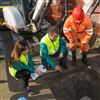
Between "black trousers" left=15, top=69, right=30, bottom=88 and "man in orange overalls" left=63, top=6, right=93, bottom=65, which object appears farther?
"man in orange overalls" left=63, top=6, right=93, bottom=65

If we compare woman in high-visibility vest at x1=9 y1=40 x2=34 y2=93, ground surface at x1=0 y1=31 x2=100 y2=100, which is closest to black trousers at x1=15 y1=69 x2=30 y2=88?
woman in high-visibility vest at x1=9 y1=40 x2=34 y2=93

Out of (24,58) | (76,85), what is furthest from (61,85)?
(24,58)

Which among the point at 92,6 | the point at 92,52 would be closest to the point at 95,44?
the point at 92,52

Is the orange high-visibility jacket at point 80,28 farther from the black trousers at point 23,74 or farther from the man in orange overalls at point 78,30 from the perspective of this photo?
the black trousers at point 23,74

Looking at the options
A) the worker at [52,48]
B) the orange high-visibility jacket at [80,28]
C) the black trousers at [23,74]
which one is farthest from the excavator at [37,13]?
the black trousers at [23,74]

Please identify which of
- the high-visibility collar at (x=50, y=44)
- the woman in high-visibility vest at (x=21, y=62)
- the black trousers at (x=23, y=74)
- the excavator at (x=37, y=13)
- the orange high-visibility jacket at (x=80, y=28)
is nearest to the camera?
the woman in high-visibility vest at (x=21, y=62)

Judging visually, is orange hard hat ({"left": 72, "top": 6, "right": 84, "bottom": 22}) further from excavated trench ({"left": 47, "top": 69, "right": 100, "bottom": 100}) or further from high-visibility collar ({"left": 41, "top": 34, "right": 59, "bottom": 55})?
excavated trench ({"left": 47, "top": 69, "right": 100, "bottom": 100})

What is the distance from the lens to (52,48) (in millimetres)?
7965

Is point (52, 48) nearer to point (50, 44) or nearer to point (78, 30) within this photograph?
point (50, 44)

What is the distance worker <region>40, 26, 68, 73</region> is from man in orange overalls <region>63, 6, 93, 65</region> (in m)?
0.41

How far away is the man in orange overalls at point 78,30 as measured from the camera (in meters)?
8.40

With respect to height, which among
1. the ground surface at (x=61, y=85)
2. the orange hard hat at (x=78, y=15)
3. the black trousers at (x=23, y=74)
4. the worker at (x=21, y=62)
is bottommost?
the ground surface at (x=61, y=85)

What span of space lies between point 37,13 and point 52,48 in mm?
2114

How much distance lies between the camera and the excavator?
31.9 ft
